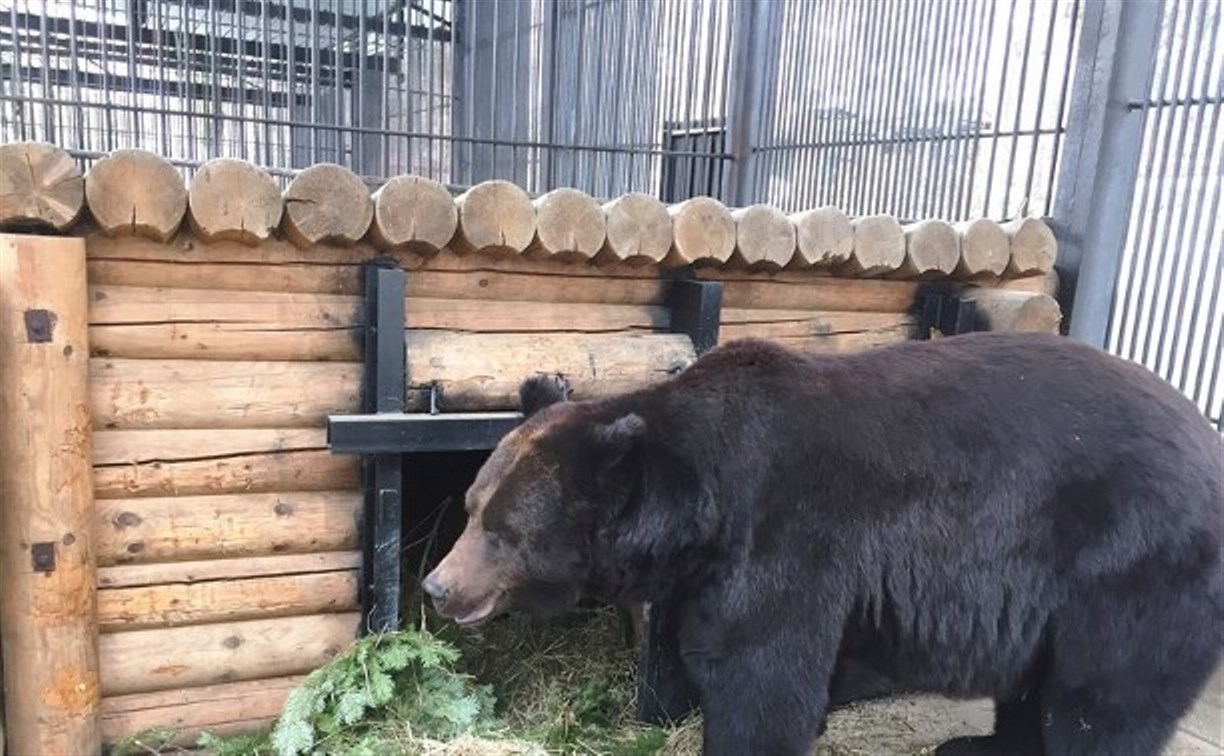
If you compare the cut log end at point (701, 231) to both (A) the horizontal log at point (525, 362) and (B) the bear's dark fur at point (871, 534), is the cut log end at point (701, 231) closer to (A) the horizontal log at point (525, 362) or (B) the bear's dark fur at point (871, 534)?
(A) the horizontal log at point (525, 362)

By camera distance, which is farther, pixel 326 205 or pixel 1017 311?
pixel 1017 311

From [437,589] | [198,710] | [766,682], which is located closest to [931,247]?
[766,682]

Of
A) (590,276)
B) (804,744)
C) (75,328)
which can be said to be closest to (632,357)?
(590,276)

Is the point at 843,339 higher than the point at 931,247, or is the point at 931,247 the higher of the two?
the point at 931,247

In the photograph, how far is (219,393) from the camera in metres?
3.02

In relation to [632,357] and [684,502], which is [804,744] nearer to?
[684,502]

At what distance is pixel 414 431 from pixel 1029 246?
2.64m

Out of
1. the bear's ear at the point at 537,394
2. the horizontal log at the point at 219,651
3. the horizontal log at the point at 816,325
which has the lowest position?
the horizontal log at the point at 219,651

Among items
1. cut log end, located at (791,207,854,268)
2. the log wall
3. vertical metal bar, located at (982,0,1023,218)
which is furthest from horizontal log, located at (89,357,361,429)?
vertical metal bar, located at (982,0,1023,218)

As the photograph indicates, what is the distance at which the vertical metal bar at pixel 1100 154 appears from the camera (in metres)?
3.91

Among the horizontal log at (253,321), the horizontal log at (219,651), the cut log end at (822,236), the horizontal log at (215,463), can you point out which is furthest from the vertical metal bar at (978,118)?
the horizontal log at (219,651)

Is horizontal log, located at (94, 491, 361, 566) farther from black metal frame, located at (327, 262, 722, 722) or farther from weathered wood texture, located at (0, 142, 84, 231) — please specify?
weathered wood texture, located at (0, 142, 84, 231)

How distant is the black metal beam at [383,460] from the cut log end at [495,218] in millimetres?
263

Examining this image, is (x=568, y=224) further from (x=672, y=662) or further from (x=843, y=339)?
(x=672, y=662)
